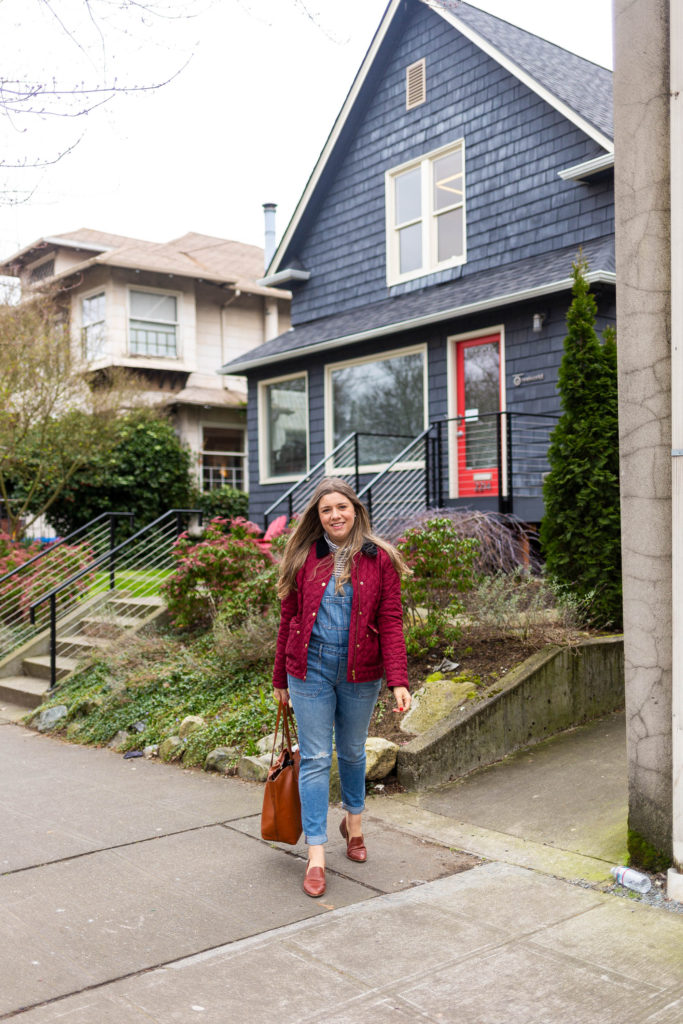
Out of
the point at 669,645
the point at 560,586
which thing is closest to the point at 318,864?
the point at 669,645

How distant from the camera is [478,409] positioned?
12.4 m

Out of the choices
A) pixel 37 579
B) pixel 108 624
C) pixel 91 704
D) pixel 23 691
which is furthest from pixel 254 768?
pixel 37 579

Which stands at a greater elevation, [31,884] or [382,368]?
[382,368]

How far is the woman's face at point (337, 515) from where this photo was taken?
4.19 m

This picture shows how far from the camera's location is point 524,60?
12727mm

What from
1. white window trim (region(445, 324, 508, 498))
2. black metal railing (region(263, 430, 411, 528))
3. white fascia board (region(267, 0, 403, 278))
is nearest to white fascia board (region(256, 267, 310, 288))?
white fascia board (region(267, 0, 403, 278))

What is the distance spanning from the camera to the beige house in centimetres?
2209

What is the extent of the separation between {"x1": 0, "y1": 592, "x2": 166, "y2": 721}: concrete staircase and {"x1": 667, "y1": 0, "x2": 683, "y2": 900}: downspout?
6.26 metres

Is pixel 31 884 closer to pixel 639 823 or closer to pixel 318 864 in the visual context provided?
pixel 318 864

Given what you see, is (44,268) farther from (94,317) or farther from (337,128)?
(337,128)

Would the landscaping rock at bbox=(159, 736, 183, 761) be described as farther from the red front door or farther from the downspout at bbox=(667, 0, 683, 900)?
the red front door

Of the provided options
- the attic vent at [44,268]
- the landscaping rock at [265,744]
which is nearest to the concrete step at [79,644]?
the landscaping rock at [265,744]

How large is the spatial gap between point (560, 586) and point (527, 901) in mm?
4051

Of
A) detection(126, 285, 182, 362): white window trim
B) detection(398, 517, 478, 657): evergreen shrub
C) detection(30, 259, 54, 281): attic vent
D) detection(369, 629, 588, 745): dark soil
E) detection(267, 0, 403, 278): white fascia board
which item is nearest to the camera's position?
detection(369, 629, 588, 745): dark soil
